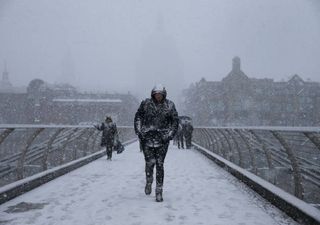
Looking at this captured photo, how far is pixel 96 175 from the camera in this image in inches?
367

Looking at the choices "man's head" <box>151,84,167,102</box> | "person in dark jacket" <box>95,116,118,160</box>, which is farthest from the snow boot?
"person in dark jacket" <box>95,116,118,160</box>

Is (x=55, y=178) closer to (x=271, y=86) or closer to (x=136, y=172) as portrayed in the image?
(x=136, y=172)

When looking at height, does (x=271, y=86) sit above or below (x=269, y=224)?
above

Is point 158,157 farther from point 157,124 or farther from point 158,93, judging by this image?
point 158,93

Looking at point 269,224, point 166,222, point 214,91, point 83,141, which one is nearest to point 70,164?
point 83,141

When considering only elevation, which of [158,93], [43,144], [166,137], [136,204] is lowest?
[136,204]

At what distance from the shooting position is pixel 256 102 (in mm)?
69938

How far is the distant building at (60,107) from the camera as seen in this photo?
240 feet

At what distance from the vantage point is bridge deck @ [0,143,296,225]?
16.0 feet

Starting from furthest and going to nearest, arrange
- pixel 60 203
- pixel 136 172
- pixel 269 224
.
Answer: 1. pixel 136 172
2. pixel 60 203
3. pixel 269 224

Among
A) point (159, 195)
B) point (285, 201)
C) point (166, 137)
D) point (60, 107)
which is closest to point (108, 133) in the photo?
point (166, 137)

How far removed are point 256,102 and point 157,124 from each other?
66038mm

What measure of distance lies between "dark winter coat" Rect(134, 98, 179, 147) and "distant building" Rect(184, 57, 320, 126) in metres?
62.7

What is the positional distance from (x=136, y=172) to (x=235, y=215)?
5.12 m
